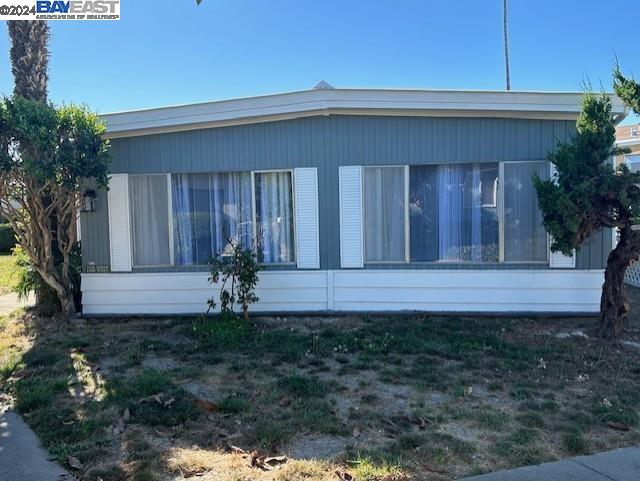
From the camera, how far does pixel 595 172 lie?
5.63m

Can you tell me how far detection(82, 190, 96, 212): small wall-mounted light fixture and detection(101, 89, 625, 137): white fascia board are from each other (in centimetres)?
90

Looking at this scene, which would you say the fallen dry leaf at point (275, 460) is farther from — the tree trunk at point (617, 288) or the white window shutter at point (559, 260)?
the white window shutter at point (559, 260)

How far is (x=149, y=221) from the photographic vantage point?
25.3ft

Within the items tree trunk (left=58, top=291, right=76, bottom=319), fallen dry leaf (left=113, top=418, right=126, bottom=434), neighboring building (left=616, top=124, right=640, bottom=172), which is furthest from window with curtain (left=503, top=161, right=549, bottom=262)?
neighboring building (left=616, top=124, right=640, bottom=172)

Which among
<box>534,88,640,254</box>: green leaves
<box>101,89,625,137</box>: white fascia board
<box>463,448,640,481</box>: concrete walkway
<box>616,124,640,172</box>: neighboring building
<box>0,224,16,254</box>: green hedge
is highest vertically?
<box>616,124,640,172</box>: neighboring building

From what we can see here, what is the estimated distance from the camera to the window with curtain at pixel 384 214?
7340 mm

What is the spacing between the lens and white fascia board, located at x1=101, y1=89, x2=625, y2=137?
676cm

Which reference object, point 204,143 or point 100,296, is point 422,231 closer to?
point 204,143

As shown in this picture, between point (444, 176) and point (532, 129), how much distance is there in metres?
1.33

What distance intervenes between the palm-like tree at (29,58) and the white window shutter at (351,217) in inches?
222

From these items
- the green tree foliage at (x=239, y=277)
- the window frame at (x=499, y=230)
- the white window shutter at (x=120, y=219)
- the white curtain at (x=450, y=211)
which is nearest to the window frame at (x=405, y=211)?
the window frame at (x=499, y=230)

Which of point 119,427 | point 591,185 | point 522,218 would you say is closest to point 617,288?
point 591,185

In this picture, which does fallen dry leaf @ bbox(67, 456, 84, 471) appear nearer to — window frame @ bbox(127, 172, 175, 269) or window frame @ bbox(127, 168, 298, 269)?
window frame @ bbox(127, 168, 298, 269)

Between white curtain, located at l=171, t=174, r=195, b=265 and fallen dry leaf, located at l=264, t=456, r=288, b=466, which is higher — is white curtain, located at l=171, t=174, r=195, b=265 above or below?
above
